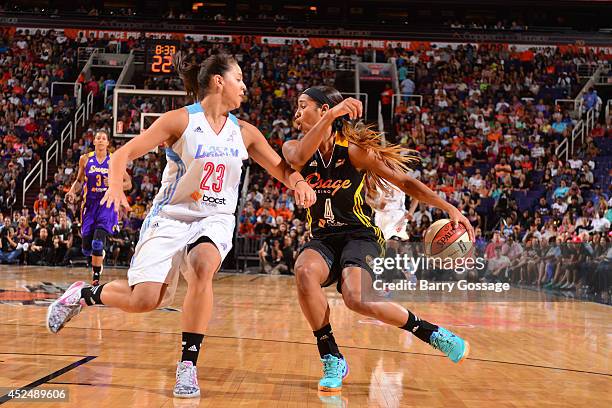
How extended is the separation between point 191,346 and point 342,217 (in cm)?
125

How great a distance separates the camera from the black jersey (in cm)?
454

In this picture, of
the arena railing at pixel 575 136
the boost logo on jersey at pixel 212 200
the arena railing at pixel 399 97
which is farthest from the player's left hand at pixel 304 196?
the arena railing at pixel 399 97

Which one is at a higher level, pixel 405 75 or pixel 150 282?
pixel 405 75

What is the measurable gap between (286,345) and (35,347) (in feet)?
6.23

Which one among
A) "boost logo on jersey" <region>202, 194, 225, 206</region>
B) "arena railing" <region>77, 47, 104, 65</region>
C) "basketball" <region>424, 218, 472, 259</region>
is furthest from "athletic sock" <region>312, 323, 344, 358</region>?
"arena railing" <region>77, 47, 104, 65</region>

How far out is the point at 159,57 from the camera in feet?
52.9

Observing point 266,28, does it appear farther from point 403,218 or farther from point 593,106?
point 403,218

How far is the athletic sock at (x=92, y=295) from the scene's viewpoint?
4379mm

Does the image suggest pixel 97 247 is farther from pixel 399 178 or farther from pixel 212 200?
pixel 399 178

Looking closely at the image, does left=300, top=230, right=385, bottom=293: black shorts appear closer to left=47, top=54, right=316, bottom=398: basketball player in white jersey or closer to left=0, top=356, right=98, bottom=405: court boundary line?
left=47, top=54, right=316, bottom=398: basketball player in white jersey

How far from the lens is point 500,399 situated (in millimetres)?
3908

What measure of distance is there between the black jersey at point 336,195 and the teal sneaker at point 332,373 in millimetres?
806

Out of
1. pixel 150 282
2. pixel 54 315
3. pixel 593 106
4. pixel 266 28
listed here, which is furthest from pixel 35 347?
pixel 266 28

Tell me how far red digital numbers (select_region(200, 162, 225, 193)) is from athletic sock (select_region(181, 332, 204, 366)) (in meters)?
0.82
